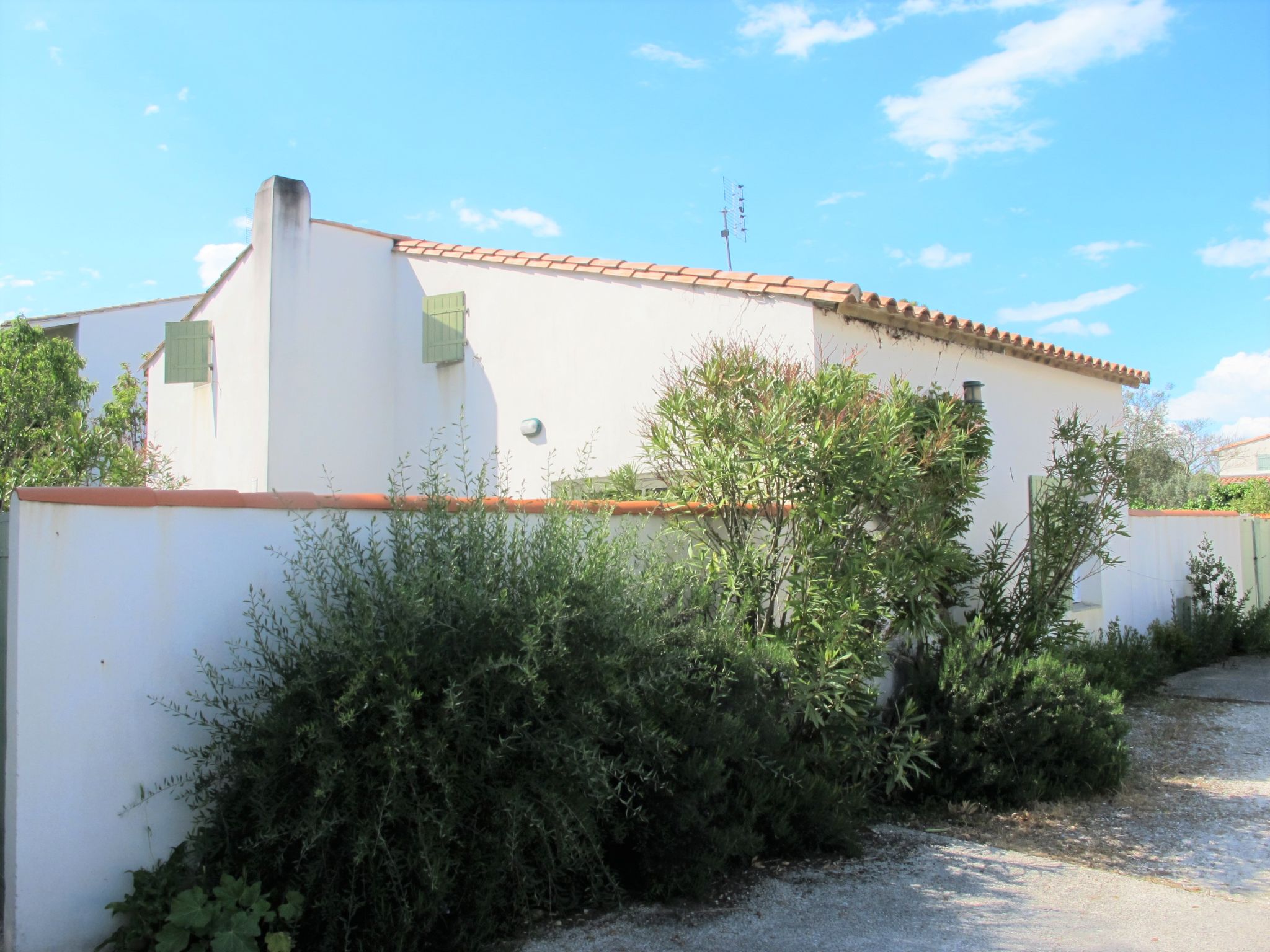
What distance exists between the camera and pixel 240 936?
3398 millimetres

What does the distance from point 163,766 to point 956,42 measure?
8.68m

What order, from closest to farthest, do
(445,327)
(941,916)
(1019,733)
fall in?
(941,916), (1019,733), (445,327)

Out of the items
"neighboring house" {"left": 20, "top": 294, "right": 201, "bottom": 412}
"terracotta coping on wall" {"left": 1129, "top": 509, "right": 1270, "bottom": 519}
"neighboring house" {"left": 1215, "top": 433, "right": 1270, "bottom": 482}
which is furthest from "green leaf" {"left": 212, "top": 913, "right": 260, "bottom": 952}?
"neighboring house" {"left": 1215, "top": 433, "right": 1270, "bottom": 482}

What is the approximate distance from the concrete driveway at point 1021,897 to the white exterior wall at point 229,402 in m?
7.63

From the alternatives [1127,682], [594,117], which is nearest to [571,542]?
[594,117]

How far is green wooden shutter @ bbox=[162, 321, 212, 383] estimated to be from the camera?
11797mm

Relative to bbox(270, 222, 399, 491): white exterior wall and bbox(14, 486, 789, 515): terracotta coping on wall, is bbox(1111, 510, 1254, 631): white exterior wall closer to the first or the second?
bbox(270, 222, 399, 491): white exterior wall

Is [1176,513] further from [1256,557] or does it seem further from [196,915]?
[196,915]

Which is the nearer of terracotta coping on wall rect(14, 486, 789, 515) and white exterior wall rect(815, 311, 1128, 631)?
terracotta coping on wall rect(14, 486, 789, 515)

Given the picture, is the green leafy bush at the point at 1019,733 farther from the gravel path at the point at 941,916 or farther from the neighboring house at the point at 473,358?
the neighboring house at the point at 473,358

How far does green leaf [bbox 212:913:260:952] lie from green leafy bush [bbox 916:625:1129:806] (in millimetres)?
4183

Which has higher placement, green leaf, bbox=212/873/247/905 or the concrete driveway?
green leaf, bbox=212/873/247/905

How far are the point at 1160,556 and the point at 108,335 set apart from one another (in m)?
20.5

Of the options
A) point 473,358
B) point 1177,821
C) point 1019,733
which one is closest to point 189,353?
point 473,358
